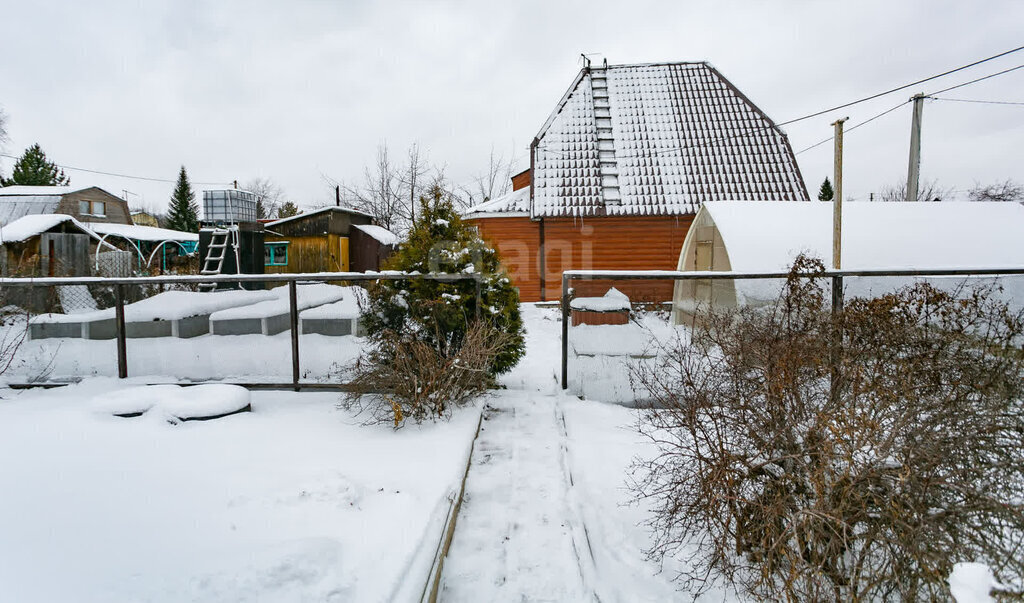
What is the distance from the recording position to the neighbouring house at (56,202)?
2805 cm

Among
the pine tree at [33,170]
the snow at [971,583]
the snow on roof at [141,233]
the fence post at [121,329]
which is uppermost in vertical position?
the pine tree at [33,170]

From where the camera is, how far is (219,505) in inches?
116

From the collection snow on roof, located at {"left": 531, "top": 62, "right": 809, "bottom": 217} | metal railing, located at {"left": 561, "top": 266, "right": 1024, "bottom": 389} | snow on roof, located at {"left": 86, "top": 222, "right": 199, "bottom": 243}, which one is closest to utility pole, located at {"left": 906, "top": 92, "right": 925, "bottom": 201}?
snow on roof, located at {"left": 531, "top": 62, "right": 809, "bottom": 217}

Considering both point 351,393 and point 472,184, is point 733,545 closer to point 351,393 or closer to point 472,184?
point 351,393

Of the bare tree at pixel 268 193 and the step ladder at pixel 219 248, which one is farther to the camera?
the bare tree at pixel 268 193

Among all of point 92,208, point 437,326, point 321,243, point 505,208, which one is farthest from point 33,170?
point 437,326

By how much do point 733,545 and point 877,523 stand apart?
833 millimetres

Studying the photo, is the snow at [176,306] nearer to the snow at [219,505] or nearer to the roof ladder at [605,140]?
the snow at [219,505]

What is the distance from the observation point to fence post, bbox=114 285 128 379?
5.66 metres

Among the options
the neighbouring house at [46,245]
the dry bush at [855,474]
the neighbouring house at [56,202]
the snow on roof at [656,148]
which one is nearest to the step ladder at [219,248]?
the neighbouring house at [46,245]

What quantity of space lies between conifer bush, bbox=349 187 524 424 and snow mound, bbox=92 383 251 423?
115 cm

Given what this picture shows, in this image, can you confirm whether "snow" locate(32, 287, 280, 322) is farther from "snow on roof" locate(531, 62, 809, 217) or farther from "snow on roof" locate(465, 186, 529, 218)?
"snow on roof" locate(465, 186, 529, 218)

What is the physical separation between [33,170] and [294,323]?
47.4 m

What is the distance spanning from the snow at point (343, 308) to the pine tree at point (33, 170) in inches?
1845
